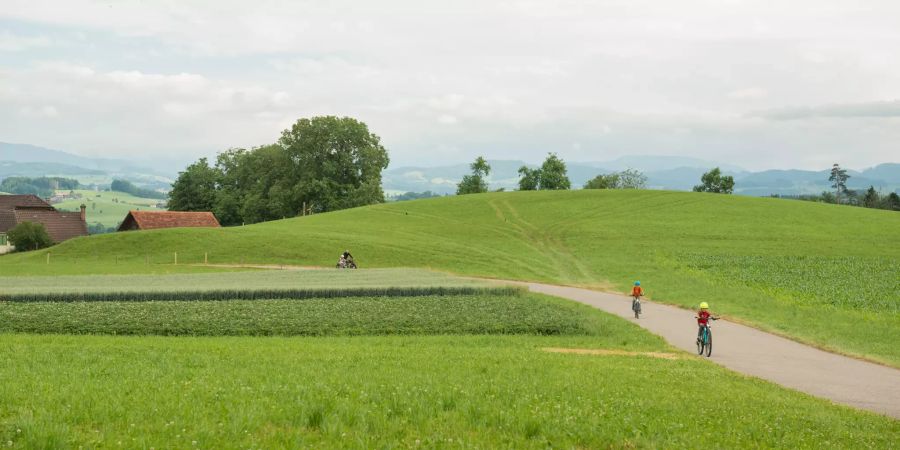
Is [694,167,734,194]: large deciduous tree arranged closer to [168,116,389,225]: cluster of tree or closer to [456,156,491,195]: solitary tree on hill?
[456,156,491,195]: solitary tree on hill

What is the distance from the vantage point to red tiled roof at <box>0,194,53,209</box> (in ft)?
360

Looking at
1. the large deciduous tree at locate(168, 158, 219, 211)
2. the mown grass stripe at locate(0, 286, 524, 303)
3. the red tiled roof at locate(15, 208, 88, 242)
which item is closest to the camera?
the mown grass stripe at locate(0, 286, 524, 303)

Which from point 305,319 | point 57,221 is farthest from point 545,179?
point 305,319

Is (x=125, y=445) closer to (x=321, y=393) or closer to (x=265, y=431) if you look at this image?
(x=265, y=431)

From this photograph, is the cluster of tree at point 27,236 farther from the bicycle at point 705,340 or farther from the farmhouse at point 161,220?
the bicycle at point 705,340

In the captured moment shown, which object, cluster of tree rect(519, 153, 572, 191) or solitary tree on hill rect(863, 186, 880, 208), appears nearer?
cluster of tree rect(519, 153, 572, 191)

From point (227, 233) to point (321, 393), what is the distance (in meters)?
62.9

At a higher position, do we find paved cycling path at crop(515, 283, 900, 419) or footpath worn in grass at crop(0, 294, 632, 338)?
footpath worn in grass at crop(0, 294, 632, 338)

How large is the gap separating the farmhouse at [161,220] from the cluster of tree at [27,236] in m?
10.4

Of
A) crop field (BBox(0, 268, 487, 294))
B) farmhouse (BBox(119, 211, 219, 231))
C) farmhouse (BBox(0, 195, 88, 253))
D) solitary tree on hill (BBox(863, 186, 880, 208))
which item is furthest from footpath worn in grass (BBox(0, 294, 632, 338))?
solitary tree on hill (BBox(863, 186, 880, 208))

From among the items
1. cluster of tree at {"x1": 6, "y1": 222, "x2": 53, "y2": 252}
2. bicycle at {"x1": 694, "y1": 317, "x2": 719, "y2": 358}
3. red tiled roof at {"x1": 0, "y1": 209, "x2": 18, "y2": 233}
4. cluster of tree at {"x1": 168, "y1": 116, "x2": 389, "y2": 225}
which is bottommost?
bicycle at {"x1": 694, "y1": 317, "x2": 719, "y2": 358}

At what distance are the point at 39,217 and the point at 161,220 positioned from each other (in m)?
24.5

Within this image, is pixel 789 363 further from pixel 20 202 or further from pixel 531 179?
pixel 531 179

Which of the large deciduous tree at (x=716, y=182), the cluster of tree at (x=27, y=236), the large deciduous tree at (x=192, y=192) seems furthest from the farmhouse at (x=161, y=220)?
the large deciduous tree at (x=716, y=182)
